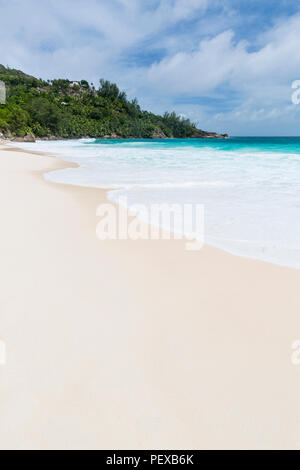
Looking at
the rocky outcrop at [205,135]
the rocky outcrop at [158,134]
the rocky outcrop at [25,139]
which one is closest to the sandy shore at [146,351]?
the rocky outcrop at [25,139]

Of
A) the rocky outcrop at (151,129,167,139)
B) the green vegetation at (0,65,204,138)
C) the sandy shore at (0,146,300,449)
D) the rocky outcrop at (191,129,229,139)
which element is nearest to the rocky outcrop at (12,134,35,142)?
the green vegetation at (0,65,204,138)

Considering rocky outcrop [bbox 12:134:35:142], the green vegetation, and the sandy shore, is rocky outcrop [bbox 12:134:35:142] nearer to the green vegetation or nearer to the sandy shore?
the green vegetation

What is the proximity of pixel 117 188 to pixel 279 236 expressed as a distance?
143 inches

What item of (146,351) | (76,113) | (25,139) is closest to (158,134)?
(76,113)

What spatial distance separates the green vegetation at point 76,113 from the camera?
52469mm

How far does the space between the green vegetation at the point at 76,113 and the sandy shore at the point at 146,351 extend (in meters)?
43.0

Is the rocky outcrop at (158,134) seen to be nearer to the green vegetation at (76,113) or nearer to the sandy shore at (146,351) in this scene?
Answer: the green vegetation at (76,113)

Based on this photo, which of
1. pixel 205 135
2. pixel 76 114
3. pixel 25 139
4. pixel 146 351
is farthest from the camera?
pixel 205 135

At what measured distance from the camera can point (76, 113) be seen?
78500 mm

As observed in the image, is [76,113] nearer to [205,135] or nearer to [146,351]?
[205,135]

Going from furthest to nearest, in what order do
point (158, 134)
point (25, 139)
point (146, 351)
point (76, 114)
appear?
point (158, 134), point (76, 114), point (25, 139), point (146, 351)

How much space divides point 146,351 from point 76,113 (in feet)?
294
